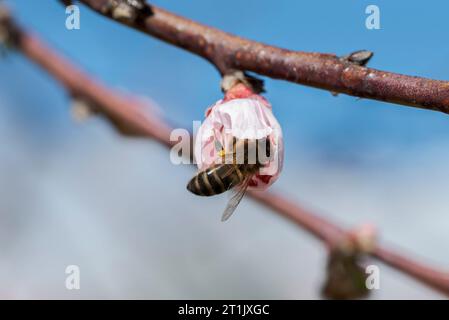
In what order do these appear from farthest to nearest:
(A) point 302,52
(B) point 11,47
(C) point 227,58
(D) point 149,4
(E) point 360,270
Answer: (B) point 11,47
(E) point 360,270
(D) point 149,4
(C) point 227,58
(A) point 302,52

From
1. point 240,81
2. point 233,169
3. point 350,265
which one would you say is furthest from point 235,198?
point 350,265

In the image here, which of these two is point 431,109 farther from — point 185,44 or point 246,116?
point 185,44

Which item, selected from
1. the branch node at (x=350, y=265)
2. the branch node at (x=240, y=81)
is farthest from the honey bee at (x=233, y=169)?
the branch node at (x=350, y=265)

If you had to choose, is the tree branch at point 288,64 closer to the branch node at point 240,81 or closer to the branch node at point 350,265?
the branch node at point 240,81

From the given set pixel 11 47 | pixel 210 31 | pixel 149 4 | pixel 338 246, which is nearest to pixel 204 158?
pixel 210 31

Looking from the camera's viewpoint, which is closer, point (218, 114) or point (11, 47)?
point (218, 114)

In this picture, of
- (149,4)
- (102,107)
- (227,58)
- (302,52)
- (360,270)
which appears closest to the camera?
(302,52)
